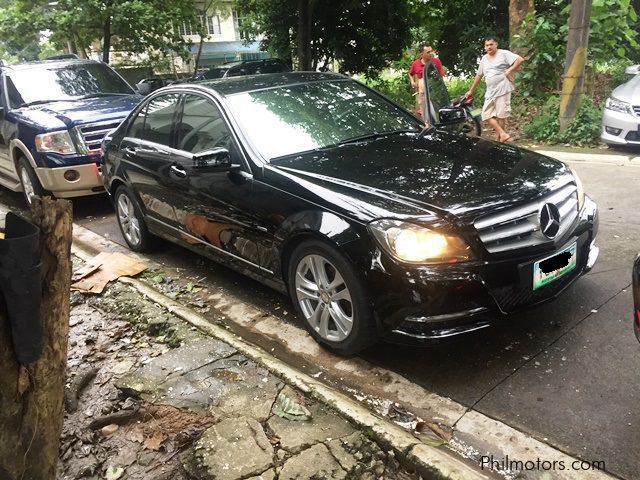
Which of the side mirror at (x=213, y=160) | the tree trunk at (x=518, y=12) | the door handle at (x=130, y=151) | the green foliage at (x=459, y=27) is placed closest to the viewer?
the side mirror at (x=213, y=160)

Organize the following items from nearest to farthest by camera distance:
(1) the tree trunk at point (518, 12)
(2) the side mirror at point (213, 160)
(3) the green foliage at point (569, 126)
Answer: (2) the side mirror at point (213, 160) < (3) the green foliage at point (569, 126) < (1) the tree trunk at point (518, 12)

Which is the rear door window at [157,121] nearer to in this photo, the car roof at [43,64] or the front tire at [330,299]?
the front tire at [330,299]

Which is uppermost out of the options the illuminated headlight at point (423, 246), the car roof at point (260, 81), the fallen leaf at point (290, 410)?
the car roof at point (260, 81)

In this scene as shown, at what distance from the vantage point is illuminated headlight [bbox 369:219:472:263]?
9.78 feet

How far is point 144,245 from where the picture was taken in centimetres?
566

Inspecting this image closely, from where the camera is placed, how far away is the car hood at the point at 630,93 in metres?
7.92

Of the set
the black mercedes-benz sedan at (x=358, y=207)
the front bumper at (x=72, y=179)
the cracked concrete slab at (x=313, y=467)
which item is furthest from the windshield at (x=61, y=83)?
the cracked concrete slab at (x=313, y=467)

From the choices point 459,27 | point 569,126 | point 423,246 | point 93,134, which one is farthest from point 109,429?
point 459,27

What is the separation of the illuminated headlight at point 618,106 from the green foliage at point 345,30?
25.4ft

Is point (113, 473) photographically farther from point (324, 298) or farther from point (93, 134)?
point (93, 134)

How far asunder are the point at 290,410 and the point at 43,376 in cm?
124

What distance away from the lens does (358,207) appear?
320 cm

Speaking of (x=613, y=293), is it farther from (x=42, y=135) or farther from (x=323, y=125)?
(x=42, y=135)

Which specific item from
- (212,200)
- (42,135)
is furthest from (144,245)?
(42,135)
